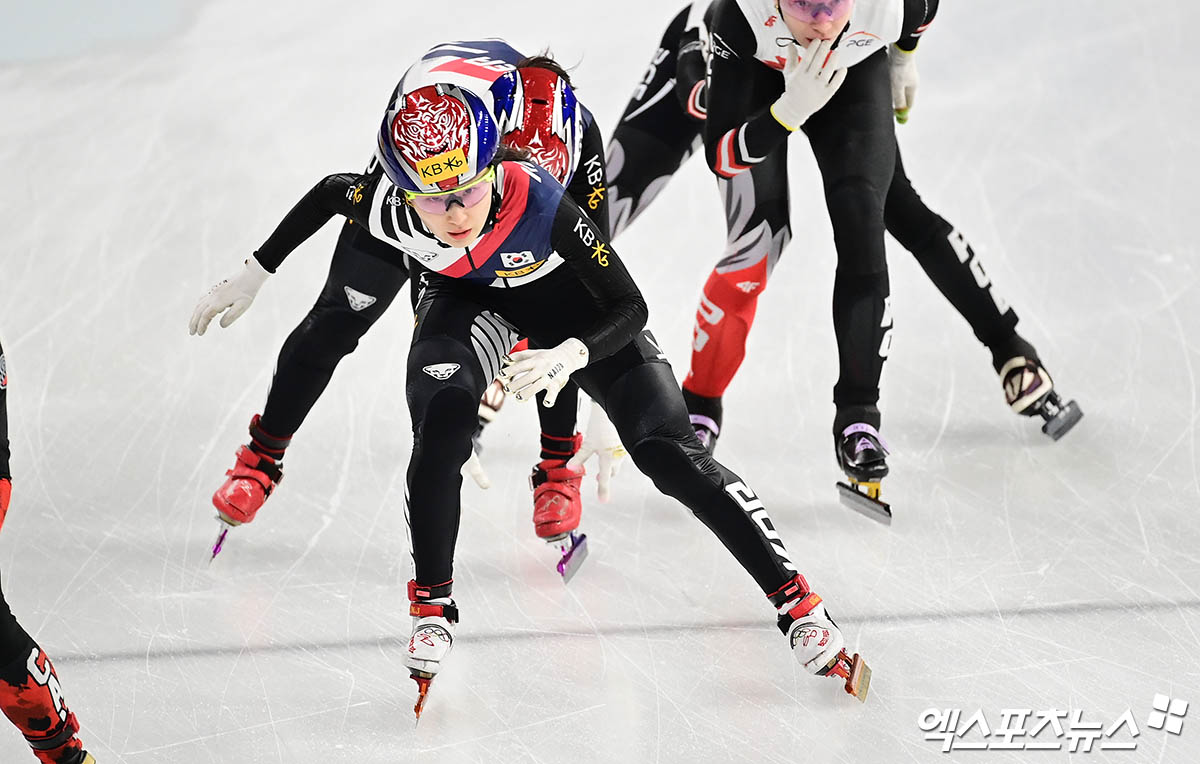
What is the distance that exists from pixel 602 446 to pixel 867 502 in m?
0.90

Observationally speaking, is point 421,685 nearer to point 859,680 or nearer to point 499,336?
point 499,336

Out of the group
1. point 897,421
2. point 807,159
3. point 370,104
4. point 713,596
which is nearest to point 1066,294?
point 897,421

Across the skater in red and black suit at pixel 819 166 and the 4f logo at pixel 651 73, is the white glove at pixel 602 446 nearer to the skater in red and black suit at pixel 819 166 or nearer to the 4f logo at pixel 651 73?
the skater in red and black suit at pixel 819 166

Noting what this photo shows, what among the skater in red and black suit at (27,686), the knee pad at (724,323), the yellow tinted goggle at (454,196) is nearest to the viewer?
the skater in red and black suit at (27,686)

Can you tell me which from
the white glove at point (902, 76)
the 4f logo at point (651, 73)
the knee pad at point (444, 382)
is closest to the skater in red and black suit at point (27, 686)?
the knee pad at point (444, 382)

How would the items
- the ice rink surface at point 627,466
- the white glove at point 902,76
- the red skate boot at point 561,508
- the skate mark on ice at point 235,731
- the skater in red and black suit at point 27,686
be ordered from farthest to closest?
the white glove at point 902,76 < the red skate boot at point 561,508 < the ice rink surface at point 627,466 < the skate mark on ice at point 235,731 < the skater in red and black suit at point 27,686

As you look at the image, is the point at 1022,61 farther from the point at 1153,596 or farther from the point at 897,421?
the point at 1153,596

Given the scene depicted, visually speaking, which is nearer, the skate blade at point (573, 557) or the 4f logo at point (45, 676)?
the 4f logo at point (45, 676)

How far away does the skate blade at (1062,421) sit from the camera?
4.87 m

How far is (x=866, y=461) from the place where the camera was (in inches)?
169

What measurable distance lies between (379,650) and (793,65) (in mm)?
2090

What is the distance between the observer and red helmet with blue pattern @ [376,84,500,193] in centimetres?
324

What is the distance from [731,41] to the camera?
4.25 metres

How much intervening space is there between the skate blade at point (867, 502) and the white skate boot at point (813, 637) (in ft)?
2.93
